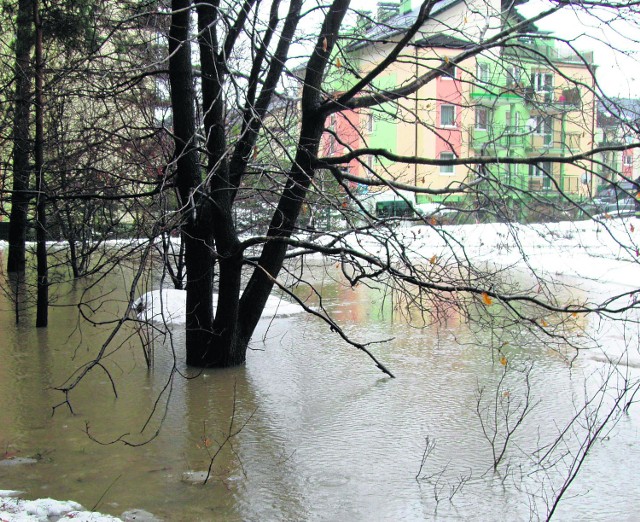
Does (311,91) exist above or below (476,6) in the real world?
below

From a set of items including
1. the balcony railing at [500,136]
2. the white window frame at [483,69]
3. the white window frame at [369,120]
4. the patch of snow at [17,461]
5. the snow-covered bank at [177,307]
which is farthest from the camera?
the snow-covered bank at [177,307]

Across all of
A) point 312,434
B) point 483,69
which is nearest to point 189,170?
point 312,434

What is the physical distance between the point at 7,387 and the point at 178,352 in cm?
229

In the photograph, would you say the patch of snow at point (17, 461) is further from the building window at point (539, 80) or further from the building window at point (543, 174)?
the building window at point (539, 80)

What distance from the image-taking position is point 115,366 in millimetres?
9102

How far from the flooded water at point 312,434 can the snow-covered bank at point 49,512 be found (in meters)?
0.16

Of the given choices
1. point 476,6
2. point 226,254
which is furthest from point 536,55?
point 226,254

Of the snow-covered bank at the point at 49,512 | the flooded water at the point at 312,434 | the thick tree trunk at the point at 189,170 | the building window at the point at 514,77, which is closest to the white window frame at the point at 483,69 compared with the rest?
the building window at the point at 514,77

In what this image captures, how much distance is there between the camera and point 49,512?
4645mm

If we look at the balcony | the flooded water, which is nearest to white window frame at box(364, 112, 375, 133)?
the balcony

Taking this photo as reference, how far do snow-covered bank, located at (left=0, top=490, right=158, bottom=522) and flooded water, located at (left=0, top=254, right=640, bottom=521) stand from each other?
16cm

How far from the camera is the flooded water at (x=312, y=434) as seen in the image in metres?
5.16

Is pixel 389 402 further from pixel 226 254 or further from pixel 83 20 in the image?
pixel 83 20

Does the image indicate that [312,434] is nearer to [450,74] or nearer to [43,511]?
[43,511]
